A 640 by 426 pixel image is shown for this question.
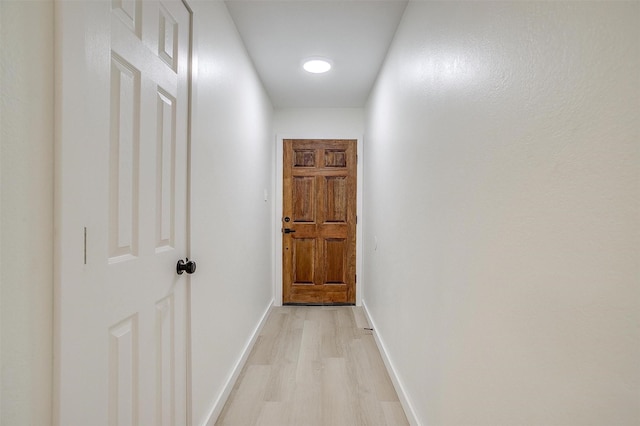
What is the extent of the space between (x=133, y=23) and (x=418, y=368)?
73.4 inches

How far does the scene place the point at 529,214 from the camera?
83cm

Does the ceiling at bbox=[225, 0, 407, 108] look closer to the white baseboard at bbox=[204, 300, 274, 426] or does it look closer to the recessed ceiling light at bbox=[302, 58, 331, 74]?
the recessed ceiling light at bbox=[302, 58, 331, 74]

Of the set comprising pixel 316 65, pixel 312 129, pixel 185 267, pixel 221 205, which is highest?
pixel 316 65

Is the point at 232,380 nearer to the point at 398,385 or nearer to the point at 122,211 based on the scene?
the point at 398,385

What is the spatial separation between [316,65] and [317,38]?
Result: 1.35 ft

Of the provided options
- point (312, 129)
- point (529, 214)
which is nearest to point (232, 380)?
point (529, 214)

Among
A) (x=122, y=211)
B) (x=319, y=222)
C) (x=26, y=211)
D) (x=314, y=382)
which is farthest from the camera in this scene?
(x=319, y=222)

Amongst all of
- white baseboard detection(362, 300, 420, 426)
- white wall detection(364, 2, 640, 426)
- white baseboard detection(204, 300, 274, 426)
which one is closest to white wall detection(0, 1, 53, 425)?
white wall detection(364, 2, 640, 426)

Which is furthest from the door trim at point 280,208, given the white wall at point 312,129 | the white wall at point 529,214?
the white wall at point 529,214

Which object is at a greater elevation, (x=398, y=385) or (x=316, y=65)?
(x=316, y=65)

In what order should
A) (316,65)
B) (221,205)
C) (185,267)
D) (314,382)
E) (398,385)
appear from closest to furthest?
(185,267) < (221,205) < (398,385) < (314,382) < (316,65)

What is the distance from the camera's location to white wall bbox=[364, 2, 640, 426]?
1.95ft

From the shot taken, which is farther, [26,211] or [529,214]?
[529,214]

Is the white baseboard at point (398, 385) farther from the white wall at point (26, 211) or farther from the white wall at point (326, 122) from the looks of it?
the white wall at point (326, 122)
